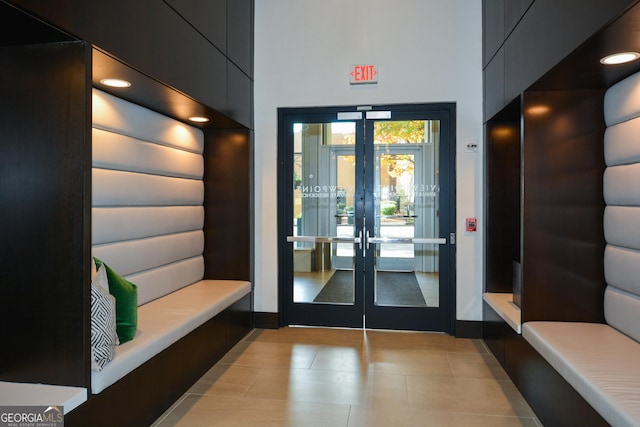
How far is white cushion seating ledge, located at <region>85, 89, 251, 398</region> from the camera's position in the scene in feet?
9.41

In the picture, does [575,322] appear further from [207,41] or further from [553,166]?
[207,41]

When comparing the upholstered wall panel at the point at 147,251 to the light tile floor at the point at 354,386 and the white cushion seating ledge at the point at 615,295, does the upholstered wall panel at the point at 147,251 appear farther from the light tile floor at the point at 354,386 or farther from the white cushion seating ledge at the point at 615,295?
the white cushion seating ledge at the point at 615,295

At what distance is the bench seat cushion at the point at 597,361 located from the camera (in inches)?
75.2

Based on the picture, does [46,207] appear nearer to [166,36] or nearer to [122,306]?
[122,306]

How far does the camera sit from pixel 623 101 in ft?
9.27

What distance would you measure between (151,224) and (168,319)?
33.8 inches

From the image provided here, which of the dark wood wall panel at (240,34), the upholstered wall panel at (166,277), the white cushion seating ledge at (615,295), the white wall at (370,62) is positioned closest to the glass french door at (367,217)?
the white wall at (370,62)

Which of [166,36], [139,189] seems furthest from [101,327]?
[166,36]

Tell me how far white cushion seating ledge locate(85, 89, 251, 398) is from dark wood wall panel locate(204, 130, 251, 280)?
0.11 metres

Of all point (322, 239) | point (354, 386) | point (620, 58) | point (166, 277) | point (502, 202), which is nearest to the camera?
point (620, 58)

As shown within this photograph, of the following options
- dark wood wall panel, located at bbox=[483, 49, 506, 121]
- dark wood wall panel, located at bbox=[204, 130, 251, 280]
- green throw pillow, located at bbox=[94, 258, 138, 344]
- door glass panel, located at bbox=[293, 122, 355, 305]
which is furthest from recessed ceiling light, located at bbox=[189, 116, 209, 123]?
dark wood wall panel, located at bbox=[483, 49, 506, 121]

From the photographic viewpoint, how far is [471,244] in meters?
4.56

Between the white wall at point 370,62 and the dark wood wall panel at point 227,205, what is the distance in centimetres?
26

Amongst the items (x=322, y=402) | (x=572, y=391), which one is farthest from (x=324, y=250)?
(x=572, y=391)
